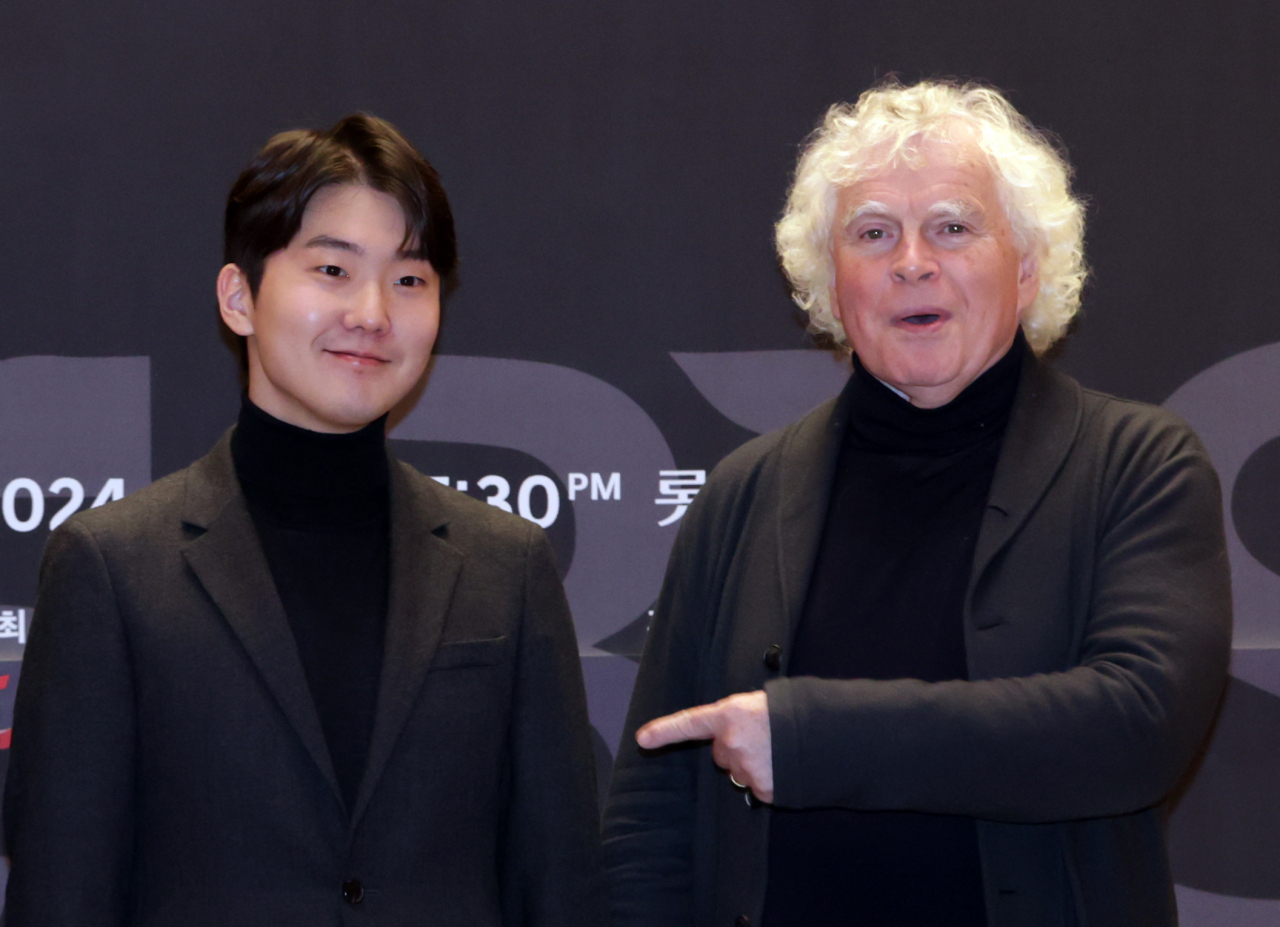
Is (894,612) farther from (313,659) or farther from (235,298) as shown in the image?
(235,298)

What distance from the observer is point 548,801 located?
179cm

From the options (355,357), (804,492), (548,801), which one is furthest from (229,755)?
(804,492)

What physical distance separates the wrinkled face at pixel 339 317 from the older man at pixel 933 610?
565 millimetres

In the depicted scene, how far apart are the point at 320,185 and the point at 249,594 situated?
1.86ft

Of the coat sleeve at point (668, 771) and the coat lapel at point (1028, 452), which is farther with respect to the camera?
the coat sleeve at point (668, 771)

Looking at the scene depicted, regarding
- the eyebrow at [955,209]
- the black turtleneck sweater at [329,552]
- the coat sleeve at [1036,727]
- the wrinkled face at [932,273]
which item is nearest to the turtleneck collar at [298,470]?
the black turtleneck sweater at [329,552]

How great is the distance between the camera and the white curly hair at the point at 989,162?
1923 mm

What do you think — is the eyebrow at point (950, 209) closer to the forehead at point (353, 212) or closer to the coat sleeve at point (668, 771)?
the coat sleeve at point (668, 771)

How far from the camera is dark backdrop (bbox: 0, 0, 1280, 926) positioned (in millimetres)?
2578

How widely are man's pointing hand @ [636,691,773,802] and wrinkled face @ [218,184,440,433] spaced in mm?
594

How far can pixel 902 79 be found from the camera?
2693mm

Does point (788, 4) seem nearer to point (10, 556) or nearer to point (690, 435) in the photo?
point (690, 435)

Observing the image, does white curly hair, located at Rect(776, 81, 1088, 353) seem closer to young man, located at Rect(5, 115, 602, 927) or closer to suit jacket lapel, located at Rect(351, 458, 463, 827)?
young man, located at Rect(5, 115, 602, 927)

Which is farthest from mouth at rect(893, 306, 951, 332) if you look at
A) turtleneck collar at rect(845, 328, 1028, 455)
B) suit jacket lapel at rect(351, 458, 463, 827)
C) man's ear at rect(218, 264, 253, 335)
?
man's ear at rect(218, 264, 253, 335)
